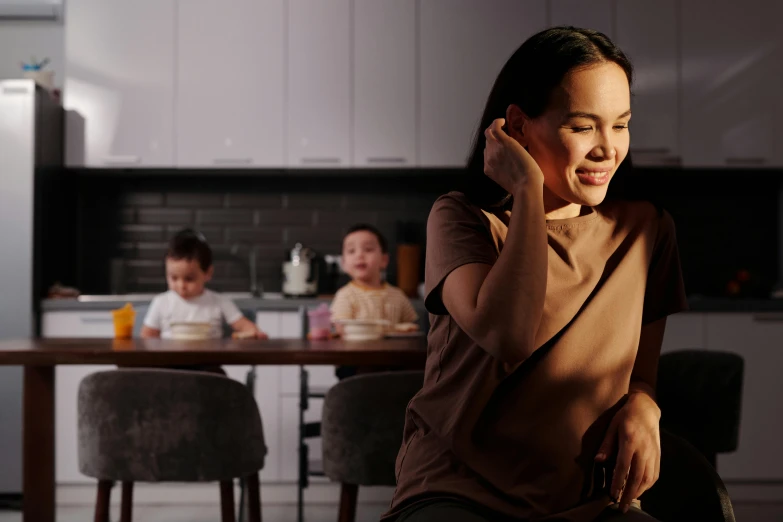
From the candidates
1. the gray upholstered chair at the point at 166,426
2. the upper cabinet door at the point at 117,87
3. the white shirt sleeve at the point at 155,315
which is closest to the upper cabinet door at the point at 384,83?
the upper cabinet door at the point at 117,87

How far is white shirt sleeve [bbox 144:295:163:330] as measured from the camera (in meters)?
3.54

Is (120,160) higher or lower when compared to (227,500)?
higher

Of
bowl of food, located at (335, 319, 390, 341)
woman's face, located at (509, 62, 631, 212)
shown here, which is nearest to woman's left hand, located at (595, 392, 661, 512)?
woman's face, located at (509, 62, 631, 212)

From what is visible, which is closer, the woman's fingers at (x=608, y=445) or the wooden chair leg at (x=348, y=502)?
the woman's fingers at (x=608, y=445)

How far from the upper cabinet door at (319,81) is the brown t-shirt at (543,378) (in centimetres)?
329

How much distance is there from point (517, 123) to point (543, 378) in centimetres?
33

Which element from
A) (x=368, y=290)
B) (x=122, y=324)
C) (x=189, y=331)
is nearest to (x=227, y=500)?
(x=189, y=331)

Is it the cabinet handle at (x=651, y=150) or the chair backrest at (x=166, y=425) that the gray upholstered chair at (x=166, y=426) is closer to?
the chair backrest at (x=166, y=425)

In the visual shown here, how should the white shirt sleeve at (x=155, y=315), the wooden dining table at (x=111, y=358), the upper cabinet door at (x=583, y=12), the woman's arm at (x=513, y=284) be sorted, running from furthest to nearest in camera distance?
the upper cabinet door at (x=583, y=12) → the white shirt sleeve at (x=155, y=315) → the wooden dining table at (x=111, y=358) → the woman's arm at (x=513, y=284)

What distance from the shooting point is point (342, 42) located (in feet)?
14.4

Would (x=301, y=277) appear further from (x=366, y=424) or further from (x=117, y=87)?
(x=366, y=424)

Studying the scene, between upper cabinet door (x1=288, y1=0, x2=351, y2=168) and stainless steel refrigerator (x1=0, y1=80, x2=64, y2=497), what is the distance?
3.95ft

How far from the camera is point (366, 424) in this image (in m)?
2.31

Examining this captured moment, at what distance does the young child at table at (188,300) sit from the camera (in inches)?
138
